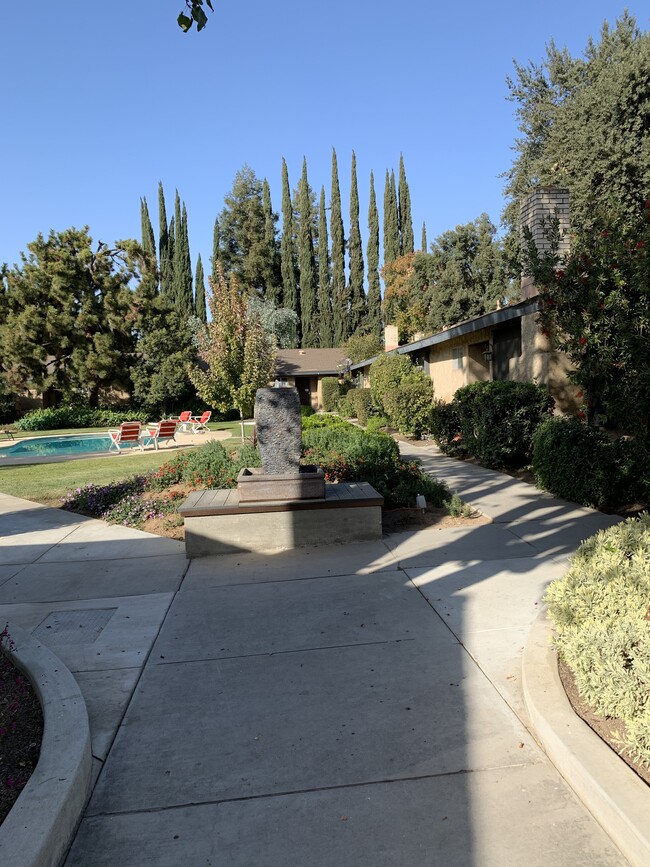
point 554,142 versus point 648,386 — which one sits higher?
point 554,142

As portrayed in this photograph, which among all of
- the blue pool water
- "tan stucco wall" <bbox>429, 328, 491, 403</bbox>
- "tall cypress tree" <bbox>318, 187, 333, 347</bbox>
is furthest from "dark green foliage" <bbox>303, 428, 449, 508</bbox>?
A: "tall cypress tree" <bbox>318, 187, 333, 347</bbox>

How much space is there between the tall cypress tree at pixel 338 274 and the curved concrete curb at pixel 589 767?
160ft

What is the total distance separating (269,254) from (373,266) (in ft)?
30.5

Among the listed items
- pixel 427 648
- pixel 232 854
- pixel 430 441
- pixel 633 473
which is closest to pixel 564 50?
pixel 430 441

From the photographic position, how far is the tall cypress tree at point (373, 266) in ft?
170

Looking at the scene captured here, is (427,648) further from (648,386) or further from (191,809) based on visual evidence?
(648,386)

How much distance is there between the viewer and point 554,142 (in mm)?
24266

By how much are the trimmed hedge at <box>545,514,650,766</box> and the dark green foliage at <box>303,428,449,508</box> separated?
4.07 m

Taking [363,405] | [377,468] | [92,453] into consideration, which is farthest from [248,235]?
[377,468]

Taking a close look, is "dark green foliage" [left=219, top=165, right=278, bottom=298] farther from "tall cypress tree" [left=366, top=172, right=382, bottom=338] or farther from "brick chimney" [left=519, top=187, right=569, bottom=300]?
"brick chimney" [left=519, top=187, right=569, bottom=300]

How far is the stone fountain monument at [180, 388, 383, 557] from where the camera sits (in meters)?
6.38

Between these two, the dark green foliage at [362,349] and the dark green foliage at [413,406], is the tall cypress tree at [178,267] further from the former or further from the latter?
the dark green foliage at [413,406]

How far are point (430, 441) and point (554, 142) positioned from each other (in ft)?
49.6

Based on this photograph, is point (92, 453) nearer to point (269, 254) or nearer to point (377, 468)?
point (377, 468)
